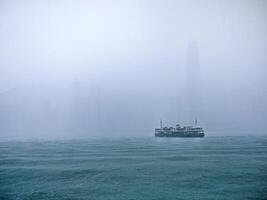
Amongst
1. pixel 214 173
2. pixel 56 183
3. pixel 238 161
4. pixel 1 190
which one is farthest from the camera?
pixel 238 161

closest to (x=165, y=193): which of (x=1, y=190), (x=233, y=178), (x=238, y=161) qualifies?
(x=233, y=178)

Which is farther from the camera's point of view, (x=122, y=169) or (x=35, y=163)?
(x=35, y=163)

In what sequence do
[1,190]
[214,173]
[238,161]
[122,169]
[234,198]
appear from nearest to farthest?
[234,198]
[1,190]
[214,173]
[122,169]
[238,161]

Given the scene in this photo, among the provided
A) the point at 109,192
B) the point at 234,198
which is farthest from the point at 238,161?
the point at 109,192

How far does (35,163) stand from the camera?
165ft

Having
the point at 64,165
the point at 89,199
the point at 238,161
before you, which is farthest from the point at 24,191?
the point at 238,161

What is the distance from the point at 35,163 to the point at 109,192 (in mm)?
23706

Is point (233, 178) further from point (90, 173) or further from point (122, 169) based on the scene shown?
point (90, 173)

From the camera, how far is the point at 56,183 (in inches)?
1362

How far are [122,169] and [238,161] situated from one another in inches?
705

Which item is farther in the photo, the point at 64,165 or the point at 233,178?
the point at 64,165

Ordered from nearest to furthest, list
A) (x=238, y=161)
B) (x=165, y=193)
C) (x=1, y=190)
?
(x=165, y=193) < (x=1, y=190) < (x=238, y=161)

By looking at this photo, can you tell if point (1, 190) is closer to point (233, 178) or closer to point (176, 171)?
point (176, 171)

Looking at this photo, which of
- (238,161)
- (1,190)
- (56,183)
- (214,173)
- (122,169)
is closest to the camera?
(1,190)
